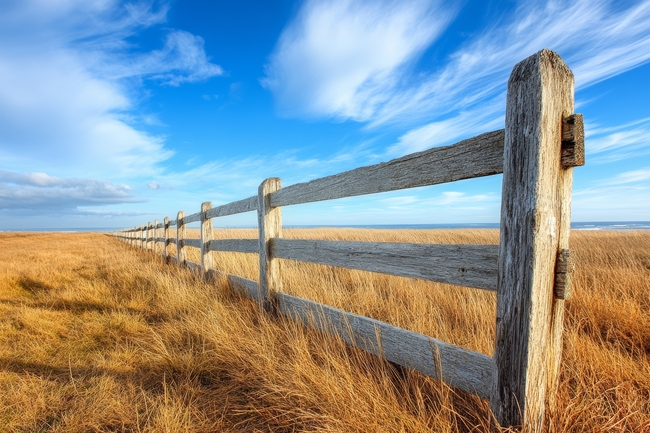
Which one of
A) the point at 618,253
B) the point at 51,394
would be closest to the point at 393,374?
the point at 51,394

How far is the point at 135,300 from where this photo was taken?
5.31 m

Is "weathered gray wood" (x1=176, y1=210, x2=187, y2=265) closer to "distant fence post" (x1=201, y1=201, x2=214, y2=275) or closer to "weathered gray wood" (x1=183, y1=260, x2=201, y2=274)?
"weathered gray wood" (x1=183, y1=260, x2=201, y2=274)

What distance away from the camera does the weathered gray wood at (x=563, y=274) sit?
1.74 m

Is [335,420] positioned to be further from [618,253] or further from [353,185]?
[618,253]

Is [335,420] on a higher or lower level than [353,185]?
lower

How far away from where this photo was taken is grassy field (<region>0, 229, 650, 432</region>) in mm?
2043

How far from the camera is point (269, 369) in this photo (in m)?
2.63

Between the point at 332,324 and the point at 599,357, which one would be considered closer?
the point at 599,357

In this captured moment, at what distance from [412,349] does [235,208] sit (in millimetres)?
3754

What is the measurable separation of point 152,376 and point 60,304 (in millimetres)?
3622

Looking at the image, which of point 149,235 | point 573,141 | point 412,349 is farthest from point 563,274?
point 149,235

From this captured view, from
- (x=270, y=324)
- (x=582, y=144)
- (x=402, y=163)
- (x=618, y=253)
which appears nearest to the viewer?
(x=582, y=144)

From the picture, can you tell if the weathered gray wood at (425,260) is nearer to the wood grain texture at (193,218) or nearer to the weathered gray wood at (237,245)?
the weathered gray wood at (237,245)

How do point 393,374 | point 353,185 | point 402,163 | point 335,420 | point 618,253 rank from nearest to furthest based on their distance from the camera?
point 335,420 → point 402,163 → point 393,374 → point 353,185 → point 618,253
